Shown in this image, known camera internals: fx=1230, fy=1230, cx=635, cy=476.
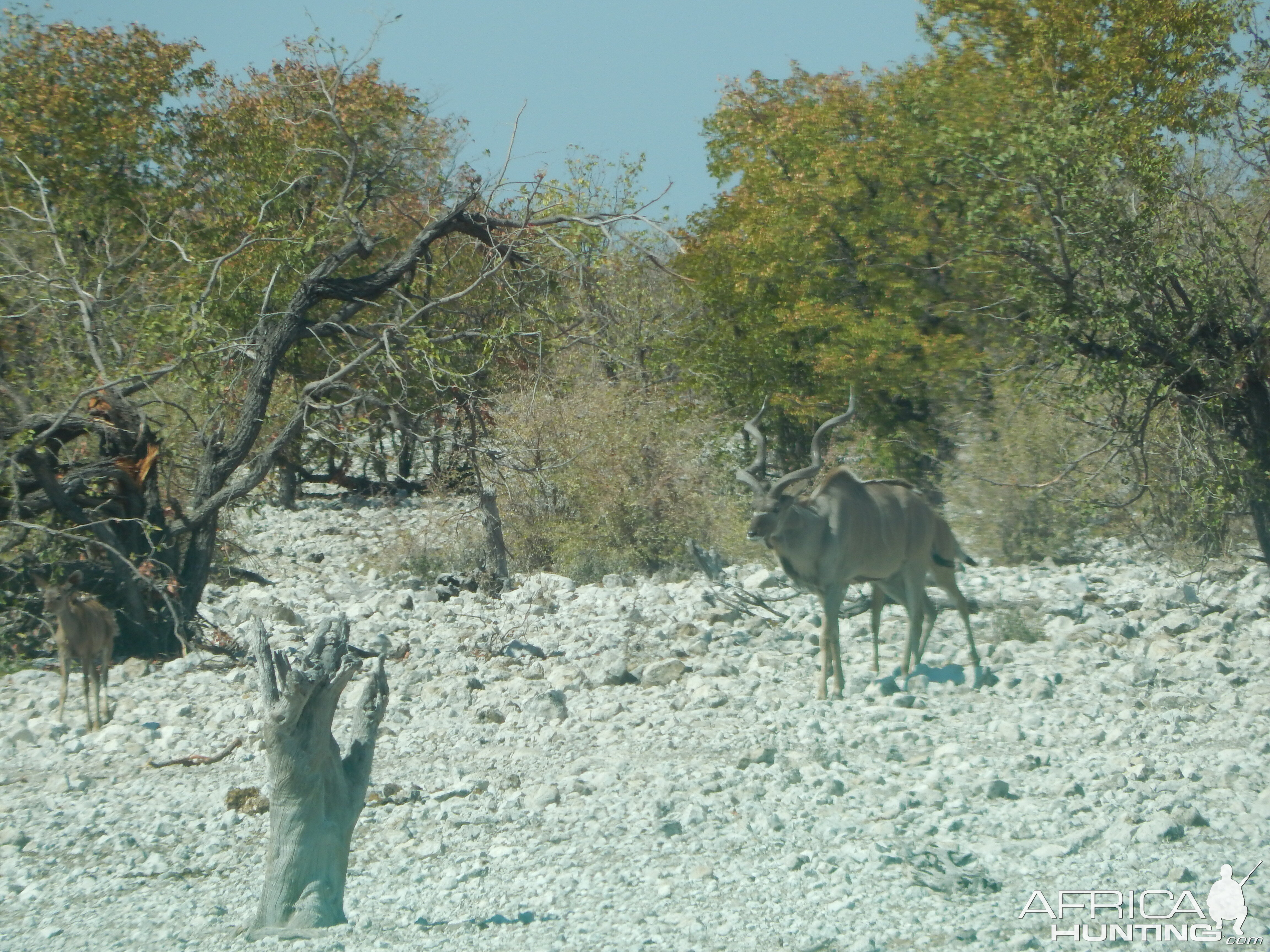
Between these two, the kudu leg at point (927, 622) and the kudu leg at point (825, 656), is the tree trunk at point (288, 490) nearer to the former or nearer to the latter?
the kudu leg at point (927, 622)

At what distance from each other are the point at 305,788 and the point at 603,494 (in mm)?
11140

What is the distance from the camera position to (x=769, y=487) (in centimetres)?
950

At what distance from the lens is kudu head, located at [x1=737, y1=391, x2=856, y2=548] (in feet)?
30.6

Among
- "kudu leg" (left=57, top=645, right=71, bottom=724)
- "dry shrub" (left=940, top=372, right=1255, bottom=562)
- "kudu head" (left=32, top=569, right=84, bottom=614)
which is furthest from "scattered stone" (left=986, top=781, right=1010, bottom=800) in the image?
"kudu head" (left=32, top=569, right=84, bottom=614)

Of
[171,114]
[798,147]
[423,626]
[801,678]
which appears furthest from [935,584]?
[171,114]

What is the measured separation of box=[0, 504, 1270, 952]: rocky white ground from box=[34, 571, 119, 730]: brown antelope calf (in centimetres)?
25

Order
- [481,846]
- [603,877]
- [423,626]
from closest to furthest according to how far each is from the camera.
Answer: [603,877] → [481,846] → [423,626]

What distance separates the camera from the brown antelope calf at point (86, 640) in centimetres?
901

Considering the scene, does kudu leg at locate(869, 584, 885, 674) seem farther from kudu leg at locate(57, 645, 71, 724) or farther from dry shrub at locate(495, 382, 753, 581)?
kudu leg at locate(57, 645, 71, 724)

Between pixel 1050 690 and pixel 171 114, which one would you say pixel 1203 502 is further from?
pixel 171 114

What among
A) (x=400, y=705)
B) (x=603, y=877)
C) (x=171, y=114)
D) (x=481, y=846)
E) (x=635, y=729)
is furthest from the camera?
(x=171, y=114)

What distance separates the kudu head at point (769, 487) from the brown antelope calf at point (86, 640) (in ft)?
16.2

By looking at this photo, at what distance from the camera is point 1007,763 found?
7.36 meters

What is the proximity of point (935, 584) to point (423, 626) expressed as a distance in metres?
5.09
